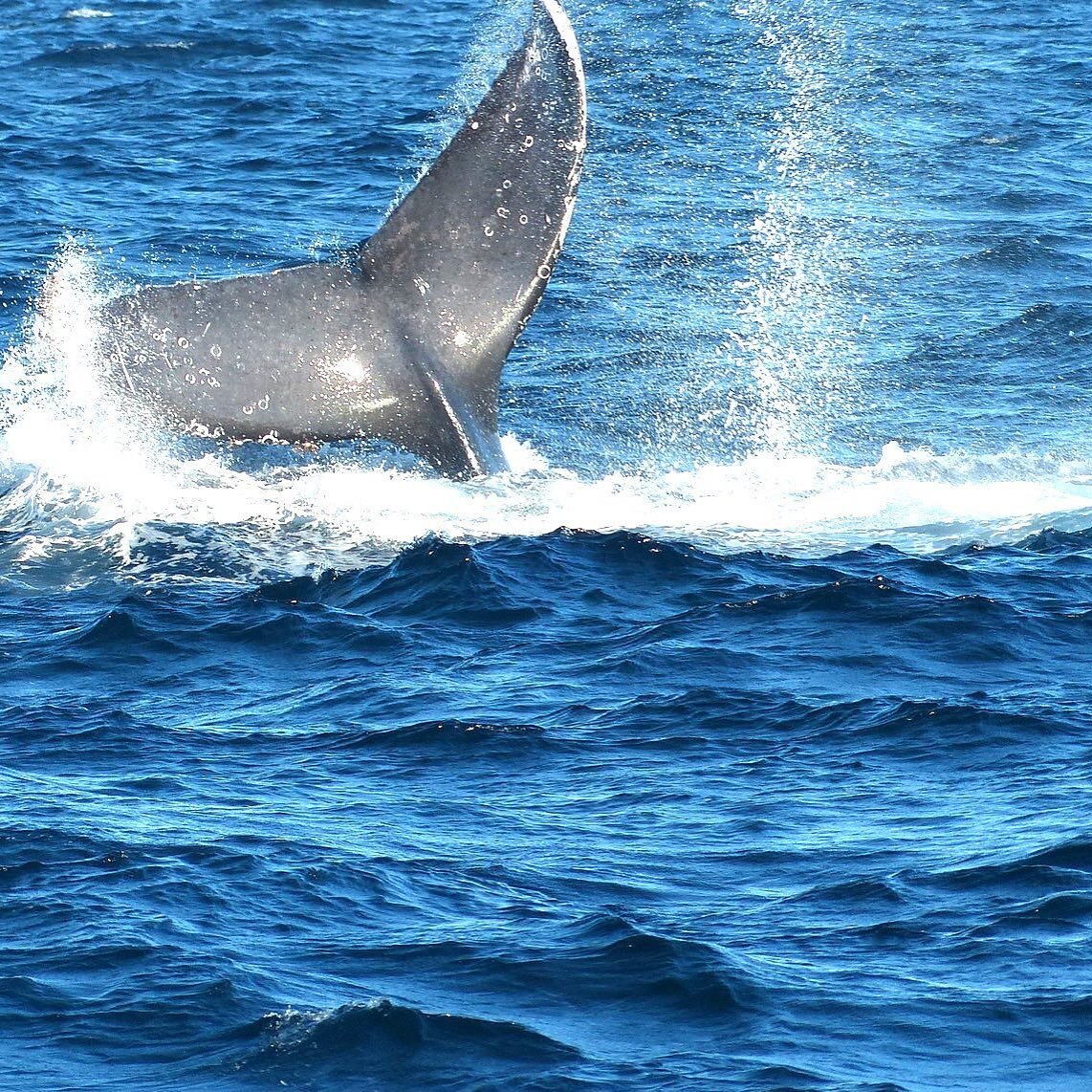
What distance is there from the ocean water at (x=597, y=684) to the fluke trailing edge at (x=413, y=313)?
0.65 meters

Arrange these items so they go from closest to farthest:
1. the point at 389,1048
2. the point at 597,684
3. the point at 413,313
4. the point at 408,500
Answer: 1. the point at 389,1048
2. the point at 597,684
3. the point at 413,313
4. the point at 408,500

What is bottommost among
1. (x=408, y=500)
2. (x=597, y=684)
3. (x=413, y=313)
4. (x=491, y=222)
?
(x=597, y=684)

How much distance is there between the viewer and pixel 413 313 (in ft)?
40.9

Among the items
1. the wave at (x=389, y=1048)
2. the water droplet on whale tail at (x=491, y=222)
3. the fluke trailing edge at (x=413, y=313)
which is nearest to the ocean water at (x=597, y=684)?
the wave at (x=389, y=1048)

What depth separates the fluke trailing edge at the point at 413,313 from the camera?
1173 centimetres

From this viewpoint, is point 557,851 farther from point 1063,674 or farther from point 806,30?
point 806,30

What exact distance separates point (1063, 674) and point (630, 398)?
6936 mm

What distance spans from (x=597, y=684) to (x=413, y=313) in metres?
2.45

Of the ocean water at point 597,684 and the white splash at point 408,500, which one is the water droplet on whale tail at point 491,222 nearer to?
the ocean water at point 597,684

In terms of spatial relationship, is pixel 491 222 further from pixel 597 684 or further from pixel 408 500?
pixel 408 500

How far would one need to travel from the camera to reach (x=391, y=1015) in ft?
27.9

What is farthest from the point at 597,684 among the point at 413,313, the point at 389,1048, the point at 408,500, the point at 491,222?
the point at 389,1048

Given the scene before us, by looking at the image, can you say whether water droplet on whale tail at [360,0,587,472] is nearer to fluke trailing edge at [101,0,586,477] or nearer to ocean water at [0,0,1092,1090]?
fluke trailing edge at [101,0,586,477]

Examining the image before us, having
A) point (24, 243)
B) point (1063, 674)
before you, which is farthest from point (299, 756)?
point (24, 243)
